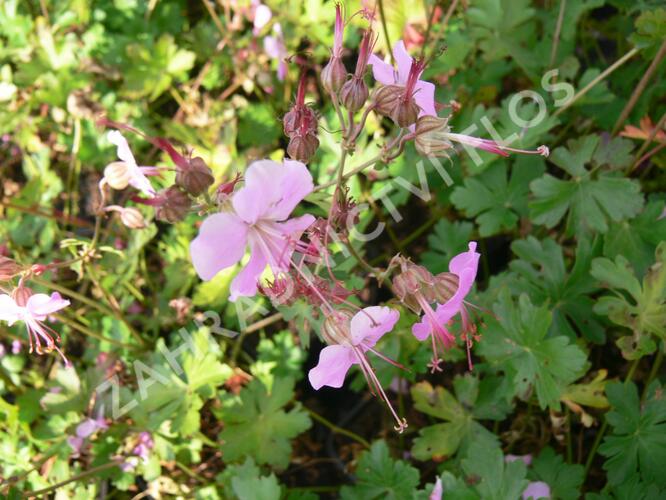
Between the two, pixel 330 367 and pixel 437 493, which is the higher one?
pixel 330 367

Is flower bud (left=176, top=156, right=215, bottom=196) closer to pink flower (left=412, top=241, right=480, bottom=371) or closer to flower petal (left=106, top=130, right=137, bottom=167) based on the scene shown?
flower petal (left=106, top=130, right=137, bottom=167)

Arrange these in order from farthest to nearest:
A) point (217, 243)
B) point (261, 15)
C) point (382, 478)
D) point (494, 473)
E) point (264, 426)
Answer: point (261, 15) < point (264, 426) < point (382, 478) < point (494, 473) < point (217, 243)

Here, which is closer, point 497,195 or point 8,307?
point 8,307

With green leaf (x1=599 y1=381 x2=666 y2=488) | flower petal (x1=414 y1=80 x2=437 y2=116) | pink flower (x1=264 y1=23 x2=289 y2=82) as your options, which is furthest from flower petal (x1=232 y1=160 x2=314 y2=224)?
pink flower (x1=264 y1=23 x2=289 y2=82)

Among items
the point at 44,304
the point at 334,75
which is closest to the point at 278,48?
the point at 334,75

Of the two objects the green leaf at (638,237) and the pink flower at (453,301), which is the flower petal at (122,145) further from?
the green leaf at (638,237)

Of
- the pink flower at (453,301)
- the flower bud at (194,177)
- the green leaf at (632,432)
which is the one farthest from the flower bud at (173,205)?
the green leaf at (632,432)

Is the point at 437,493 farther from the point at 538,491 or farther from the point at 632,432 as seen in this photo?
the point at 632,432
